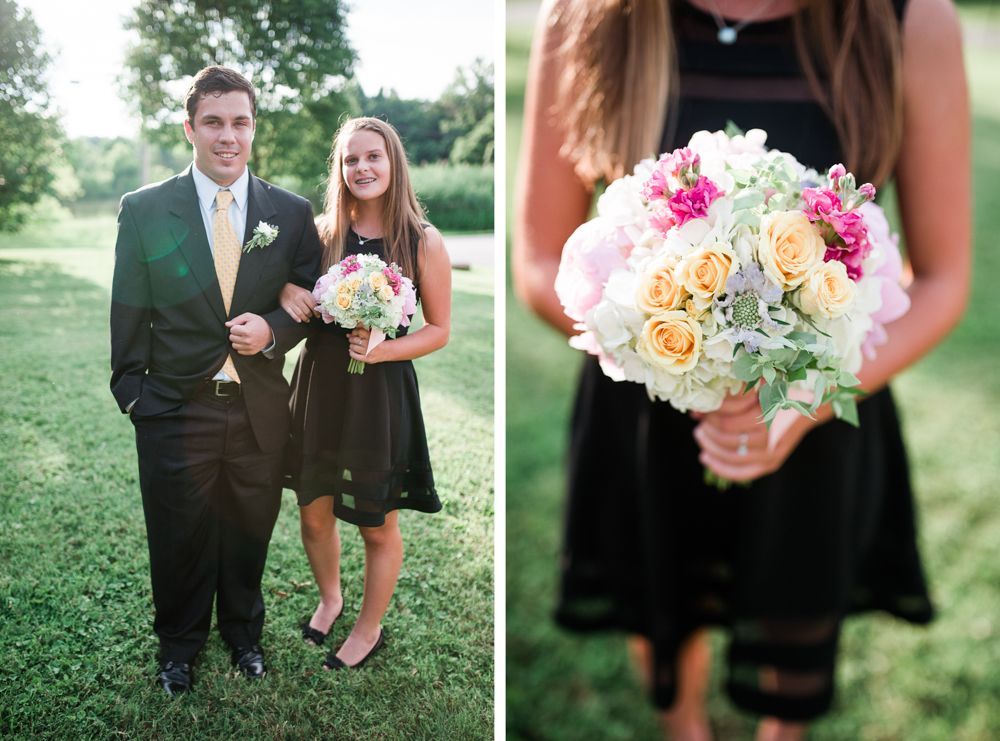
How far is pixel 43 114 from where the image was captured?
1.97m

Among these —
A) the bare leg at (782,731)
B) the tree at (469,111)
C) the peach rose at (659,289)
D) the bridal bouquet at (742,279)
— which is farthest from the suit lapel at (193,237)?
the bare leg at (782,731)

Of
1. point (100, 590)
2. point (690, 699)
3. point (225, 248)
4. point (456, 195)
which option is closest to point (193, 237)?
point (225, 248)

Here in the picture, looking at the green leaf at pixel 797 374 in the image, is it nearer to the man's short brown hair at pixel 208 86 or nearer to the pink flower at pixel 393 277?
the pink flower at pixel 393 277

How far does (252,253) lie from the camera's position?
189cm

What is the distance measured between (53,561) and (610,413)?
1.81m

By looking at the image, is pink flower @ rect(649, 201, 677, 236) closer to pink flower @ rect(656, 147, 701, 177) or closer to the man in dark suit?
A: pink flower @ rect(656, 147, 701, 177)

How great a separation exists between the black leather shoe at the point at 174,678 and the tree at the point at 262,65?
155cm

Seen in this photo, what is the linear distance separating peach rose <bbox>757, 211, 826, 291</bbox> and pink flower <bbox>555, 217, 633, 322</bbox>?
0.29m

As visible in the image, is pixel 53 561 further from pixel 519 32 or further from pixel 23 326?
pixel 519 32

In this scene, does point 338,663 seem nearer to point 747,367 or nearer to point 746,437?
point 746,437

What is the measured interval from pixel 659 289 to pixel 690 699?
63.9 inches

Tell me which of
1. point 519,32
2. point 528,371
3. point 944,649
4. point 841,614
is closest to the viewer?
point 841,614

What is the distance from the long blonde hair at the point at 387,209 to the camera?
1.98m

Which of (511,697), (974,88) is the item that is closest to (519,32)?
(974,88)
